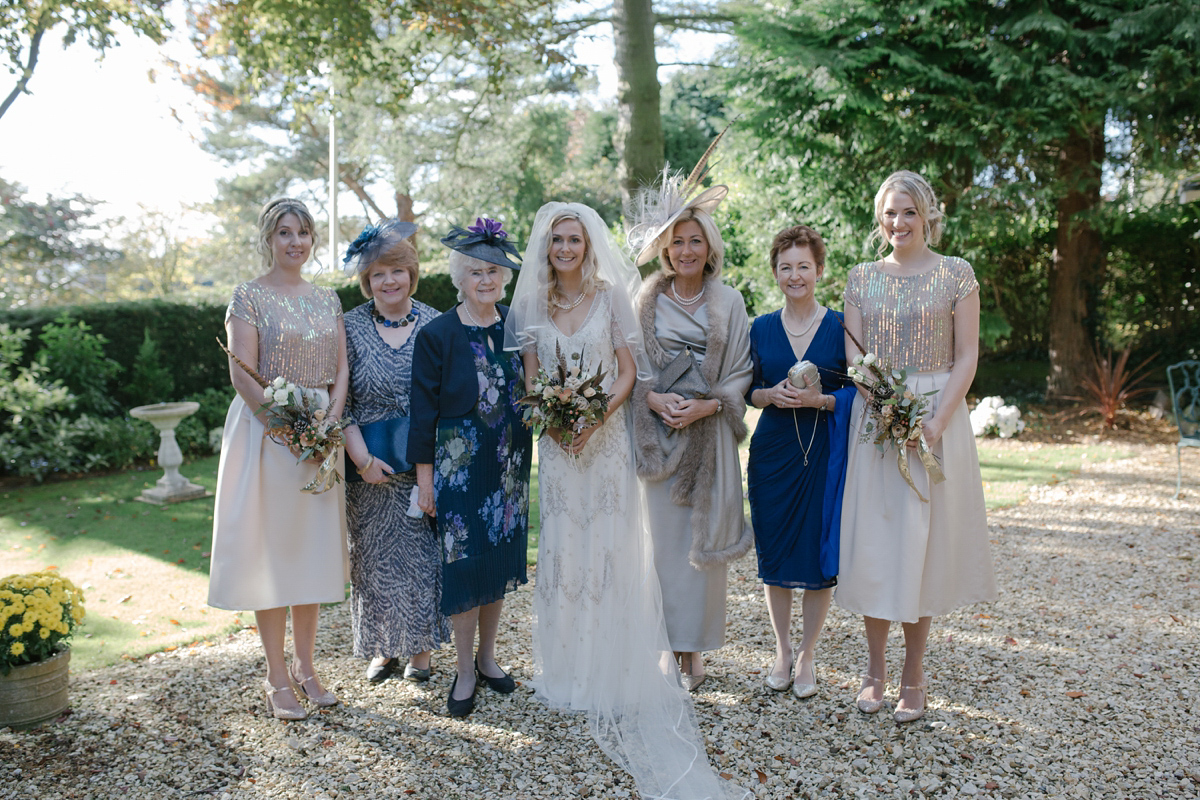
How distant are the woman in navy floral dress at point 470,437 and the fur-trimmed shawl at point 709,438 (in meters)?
0.58

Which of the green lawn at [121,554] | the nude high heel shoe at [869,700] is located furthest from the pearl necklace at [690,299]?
the green lawn at [121,554]

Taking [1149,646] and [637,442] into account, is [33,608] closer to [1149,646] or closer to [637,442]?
[637,442]

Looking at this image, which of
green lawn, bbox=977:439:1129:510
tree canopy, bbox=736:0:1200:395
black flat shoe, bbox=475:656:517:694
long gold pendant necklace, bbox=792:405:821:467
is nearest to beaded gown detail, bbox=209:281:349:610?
black flat shoe, bbox=475:656:517:694

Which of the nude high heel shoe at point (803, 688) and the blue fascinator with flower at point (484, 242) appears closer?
the blue fascinator with flower at point (484, 242)

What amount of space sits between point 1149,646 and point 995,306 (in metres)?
7.26

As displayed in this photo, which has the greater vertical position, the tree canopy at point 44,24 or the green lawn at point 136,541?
the tree canopy at point 44,24

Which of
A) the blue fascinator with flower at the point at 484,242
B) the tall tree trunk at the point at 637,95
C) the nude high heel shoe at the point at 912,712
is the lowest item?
the nude high heel shoe at the point at 912,712

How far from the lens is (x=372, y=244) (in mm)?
3637

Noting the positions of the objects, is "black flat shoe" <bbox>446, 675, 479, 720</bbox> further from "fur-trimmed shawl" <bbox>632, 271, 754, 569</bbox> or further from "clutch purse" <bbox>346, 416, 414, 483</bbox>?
"fur-trimmed shawl" <bbox>632, 271, 754, 569</bbox>

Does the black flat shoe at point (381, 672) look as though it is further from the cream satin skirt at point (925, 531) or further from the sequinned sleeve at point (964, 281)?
the sequinned sleeve at point (964, 281)

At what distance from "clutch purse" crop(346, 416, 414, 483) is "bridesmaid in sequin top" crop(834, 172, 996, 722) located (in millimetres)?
1963

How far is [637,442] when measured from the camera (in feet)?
12.3

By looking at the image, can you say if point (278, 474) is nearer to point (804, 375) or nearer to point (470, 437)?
point (470, 437)

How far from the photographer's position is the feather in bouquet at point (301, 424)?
3301 millimetres
